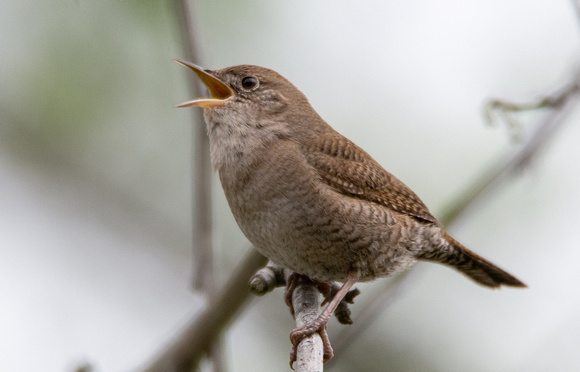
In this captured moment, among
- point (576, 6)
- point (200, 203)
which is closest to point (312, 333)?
point (200, 203)

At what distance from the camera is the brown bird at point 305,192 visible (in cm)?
346

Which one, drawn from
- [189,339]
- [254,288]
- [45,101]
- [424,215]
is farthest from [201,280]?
[45,101]

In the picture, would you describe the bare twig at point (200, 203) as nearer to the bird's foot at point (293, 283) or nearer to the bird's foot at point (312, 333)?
the bird's foot at point (293, 283)

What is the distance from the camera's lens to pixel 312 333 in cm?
315

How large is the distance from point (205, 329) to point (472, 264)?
65.5 inches

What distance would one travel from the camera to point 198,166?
3932 millimetres

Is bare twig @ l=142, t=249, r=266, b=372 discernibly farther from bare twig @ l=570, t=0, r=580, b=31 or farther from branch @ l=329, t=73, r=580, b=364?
bare twig @ l=570, t=0, r=580, b=31

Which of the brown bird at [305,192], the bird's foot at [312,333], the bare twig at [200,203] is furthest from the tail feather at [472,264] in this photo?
the bare twig at [200,203]

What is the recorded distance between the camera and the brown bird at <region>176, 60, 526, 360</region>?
346 cm

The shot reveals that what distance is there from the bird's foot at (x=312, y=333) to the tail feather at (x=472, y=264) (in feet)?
3.28

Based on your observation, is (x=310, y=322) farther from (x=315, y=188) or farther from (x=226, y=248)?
(x=226, y=248)

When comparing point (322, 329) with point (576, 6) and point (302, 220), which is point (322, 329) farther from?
point (576, 6)

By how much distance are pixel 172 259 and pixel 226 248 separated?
674 mm

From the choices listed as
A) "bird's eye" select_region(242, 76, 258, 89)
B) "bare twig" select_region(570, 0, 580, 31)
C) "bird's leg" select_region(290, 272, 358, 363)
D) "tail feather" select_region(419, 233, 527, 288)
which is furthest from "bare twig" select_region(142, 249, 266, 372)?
"bare twig" select_region(570, 0, 580, 31)
